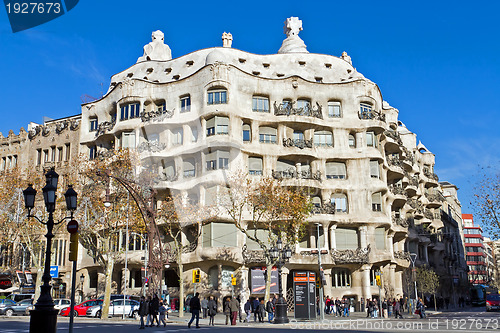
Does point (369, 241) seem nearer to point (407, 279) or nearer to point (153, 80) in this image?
point (407, 279)

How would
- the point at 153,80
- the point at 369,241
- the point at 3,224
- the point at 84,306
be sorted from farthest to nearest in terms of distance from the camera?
the point at 153,80 < the point at 369,241 < the point at 3,224 < the point at 84,306

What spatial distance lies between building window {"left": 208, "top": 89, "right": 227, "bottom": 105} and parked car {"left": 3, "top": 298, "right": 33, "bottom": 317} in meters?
22.1

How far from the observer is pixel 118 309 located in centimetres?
3766

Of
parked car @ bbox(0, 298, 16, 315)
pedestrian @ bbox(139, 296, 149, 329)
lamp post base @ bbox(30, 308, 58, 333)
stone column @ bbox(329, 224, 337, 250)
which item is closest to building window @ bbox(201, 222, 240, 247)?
stone column @ bbox(329, 224, 337, 250)

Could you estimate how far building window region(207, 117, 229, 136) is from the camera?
46.0 meters

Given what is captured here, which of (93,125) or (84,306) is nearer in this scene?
(84,306)

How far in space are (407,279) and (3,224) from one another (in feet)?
127

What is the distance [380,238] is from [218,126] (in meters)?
18.4

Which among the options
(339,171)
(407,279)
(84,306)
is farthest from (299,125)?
(84,306)

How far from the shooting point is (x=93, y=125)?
54.4 meters

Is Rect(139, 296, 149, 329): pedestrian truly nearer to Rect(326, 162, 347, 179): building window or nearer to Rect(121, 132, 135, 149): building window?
Rect(121, 132, 135, 149): building window

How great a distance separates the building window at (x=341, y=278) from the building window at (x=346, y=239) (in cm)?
209

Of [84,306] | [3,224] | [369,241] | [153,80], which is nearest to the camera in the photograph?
[84,306]

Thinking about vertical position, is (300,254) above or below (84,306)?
above
